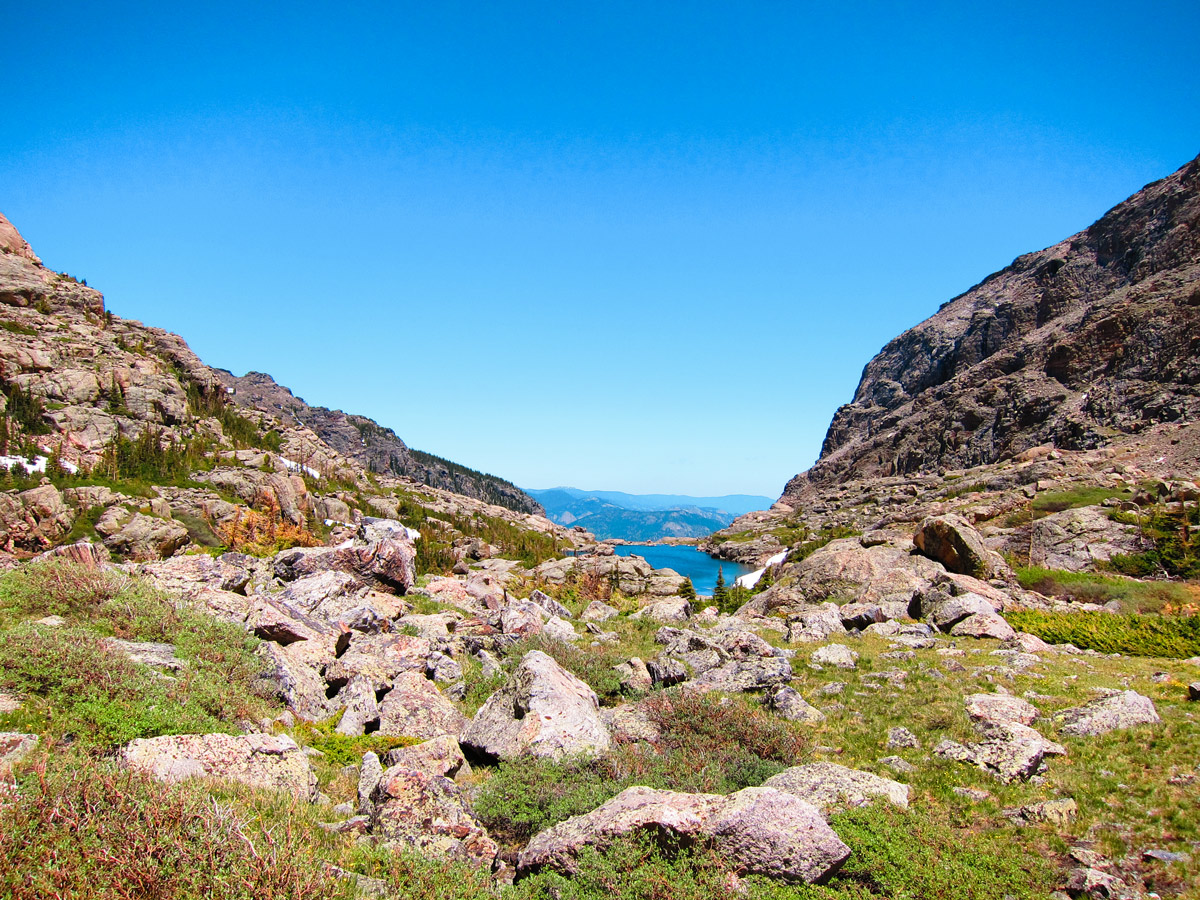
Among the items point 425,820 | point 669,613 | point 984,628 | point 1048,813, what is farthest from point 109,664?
point 984,628

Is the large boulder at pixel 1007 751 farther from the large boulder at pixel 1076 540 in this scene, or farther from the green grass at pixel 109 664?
the large boulder at pixel 1076 540

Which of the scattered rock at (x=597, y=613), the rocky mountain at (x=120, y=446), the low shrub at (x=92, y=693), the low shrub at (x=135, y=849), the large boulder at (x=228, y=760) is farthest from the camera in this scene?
the rocky mountain at (x=120, y=446)

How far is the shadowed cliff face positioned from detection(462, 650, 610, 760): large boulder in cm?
7263

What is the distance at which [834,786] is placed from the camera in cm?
790

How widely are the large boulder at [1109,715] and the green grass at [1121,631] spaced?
352 inches

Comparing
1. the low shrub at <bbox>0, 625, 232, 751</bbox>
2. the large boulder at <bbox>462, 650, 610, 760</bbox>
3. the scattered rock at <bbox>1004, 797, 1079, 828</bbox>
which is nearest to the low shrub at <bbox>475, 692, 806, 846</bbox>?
the large boulder at <bbox>462, 650, 610, 760</bbox>

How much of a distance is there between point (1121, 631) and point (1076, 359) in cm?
8479

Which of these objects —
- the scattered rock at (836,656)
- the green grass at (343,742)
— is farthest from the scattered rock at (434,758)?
the scattered rock at (836,656)

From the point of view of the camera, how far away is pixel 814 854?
19.1ft

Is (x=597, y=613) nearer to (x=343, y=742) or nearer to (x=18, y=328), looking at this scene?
(x=343, y=742)

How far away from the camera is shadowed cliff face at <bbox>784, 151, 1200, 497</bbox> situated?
66250mm

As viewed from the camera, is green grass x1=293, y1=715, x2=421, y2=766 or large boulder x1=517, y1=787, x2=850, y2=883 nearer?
large boulder x1=517, y1=787, x2=850, y2=883

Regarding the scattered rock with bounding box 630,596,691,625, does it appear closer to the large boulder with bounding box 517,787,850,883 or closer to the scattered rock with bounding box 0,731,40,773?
the large boulder with bounding box 517,787,850,883

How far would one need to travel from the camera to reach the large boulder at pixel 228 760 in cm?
662
